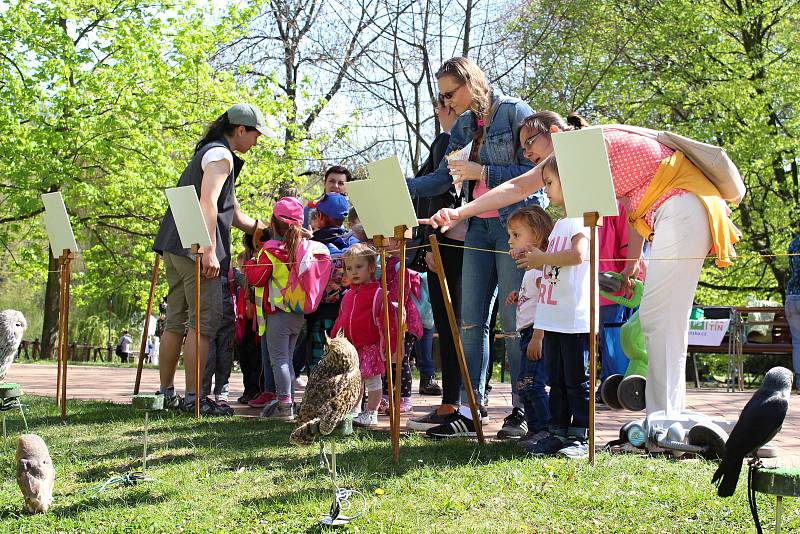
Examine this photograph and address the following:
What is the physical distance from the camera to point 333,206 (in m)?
7.14

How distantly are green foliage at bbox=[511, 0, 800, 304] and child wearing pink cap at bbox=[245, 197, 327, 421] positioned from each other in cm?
1251

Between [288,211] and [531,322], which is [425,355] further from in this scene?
[531,322]

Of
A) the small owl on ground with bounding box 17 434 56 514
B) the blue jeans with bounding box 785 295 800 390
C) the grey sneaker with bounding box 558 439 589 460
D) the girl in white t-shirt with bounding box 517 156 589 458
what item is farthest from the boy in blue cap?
the blue jeans with bounding box 785 295 800 390

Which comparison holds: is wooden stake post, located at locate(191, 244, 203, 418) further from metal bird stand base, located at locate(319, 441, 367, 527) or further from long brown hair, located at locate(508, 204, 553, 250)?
metal bird stand base, located at locate(319, 441, 367, 527)

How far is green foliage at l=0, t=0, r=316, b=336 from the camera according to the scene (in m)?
17.4

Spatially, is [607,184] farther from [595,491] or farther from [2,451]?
[2,451]

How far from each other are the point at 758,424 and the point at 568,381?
1.93 metres

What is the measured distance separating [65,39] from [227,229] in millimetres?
13417

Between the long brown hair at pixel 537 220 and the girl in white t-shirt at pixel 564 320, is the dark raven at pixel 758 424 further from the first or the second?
the long brown hair at pixel 537 220

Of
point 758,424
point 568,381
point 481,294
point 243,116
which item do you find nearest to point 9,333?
point 243,116

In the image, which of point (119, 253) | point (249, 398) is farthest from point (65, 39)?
point (249, 398)

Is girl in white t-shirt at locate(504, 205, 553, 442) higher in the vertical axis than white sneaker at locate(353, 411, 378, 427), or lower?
higher

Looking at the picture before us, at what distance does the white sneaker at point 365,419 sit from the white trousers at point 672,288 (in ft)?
6.48

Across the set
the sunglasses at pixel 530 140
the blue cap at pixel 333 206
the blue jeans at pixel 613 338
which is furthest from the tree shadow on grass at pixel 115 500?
the blue jeans at pixel 613 338
